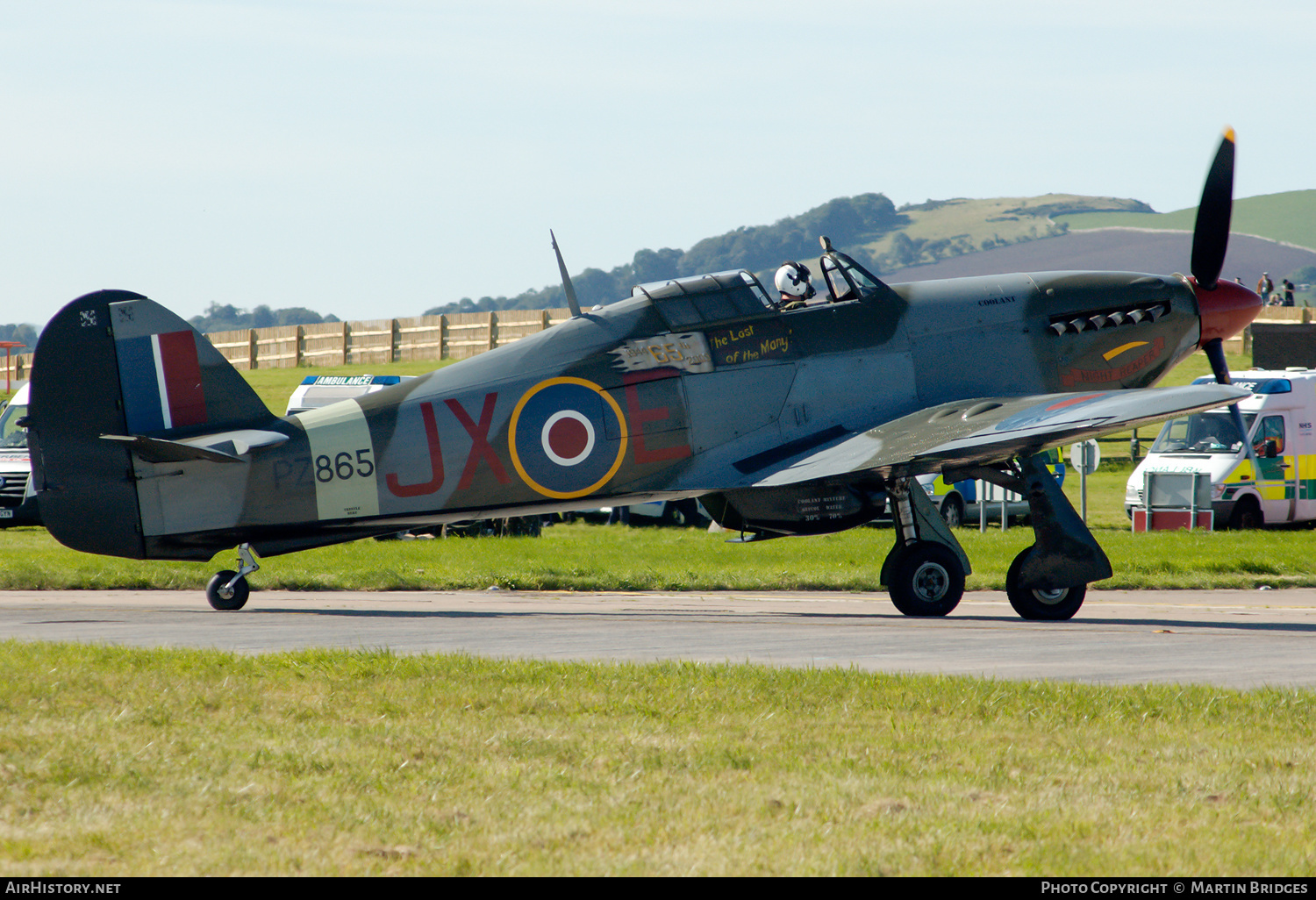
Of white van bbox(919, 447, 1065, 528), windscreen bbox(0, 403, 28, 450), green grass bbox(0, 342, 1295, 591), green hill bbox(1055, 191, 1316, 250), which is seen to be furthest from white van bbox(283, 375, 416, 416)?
green hill bbox(1055, 191, 1316, 250)

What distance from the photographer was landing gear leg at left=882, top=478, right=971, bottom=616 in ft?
47.3

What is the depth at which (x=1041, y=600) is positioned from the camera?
14305mm

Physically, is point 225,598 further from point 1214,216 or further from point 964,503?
point 964,503

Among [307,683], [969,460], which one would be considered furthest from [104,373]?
[969,460]

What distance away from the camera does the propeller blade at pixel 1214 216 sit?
631 inches

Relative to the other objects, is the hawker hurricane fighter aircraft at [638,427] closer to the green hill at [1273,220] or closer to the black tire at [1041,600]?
the black tire at [1041,600]

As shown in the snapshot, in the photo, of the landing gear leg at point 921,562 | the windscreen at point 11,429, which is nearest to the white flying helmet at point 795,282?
the landing gear leg at point 921,562

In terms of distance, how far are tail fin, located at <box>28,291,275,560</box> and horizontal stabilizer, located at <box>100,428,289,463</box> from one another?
17 centimetres

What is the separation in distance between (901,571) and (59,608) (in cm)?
958

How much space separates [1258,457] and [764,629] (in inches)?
827

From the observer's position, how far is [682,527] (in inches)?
1293

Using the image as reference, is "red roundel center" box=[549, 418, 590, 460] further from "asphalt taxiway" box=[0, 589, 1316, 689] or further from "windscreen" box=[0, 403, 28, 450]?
"windscreen" box=[0, 403, 28, 450]

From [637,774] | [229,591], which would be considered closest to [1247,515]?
[229,591]

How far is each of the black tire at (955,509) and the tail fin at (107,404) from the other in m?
22.0
